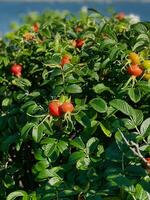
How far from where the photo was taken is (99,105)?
6.52 feet

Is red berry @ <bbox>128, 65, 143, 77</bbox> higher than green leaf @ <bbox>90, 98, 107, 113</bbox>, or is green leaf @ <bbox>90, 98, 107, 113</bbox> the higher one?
→ red berry @ <bbox>128, 65, 143, 77</bbox>

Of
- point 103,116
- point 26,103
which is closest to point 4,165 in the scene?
point 26,103

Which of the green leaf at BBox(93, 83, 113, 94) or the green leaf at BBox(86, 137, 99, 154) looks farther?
the green leaf at BBox(93, 83, 113, 94)

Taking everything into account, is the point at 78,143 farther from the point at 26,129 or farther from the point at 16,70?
the point at 16,70

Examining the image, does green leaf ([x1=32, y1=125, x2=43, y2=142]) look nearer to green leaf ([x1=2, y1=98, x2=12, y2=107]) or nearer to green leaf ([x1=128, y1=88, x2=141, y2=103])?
green leaf ([x1=128, y1=88, x2=141, y2=103])

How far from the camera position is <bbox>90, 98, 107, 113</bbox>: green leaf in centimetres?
197

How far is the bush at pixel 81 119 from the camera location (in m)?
1.76

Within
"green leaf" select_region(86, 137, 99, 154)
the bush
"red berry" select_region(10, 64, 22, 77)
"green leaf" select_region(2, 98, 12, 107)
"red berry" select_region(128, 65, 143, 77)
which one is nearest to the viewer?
the bush

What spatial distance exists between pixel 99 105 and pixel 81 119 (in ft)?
0.28

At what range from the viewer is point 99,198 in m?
1.70

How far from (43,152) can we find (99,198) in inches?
14.2

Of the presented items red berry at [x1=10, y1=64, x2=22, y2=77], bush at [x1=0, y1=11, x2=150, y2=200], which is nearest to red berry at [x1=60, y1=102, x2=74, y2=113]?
bush at [x1=0, y1=11, x2=150, y2=200]

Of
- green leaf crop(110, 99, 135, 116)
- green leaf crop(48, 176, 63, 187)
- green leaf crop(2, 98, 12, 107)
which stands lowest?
green leaf crop(48, 176, 63, 187)

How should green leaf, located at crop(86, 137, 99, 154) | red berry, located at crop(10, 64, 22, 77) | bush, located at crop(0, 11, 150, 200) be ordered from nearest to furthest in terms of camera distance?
bush, located at crop(0, 11, 150, 200) < green leaf, located at crop(86, 137, 99, 154) < red berry, located at crop(10, 64, 22, 77)
